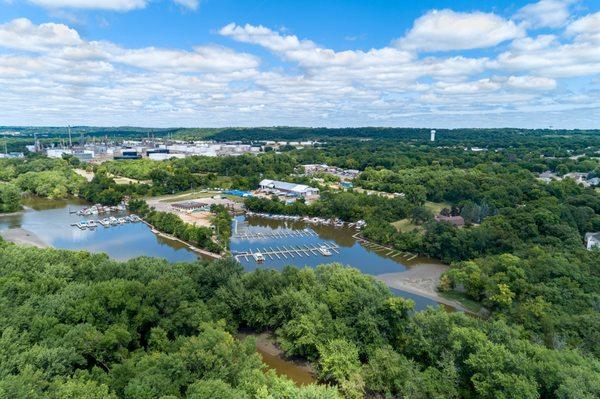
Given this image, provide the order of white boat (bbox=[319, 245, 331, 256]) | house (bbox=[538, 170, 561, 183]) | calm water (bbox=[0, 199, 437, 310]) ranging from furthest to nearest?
1. house (bbox=[538, 170, 561, 183])
2. white boat (bbox=[319, 245, 331, 256])
3. calm water (bbox=[0, 199, 437, 310])

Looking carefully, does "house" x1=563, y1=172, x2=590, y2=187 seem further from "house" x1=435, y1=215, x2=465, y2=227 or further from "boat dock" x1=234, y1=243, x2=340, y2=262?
"boat dock" x1=234, y1=243, x2=340, y2=262

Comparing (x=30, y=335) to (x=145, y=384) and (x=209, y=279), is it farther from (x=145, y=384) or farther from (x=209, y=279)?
(x=209, y=279)

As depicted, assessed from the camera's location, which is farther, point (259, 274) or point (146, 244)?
point (146, 244)

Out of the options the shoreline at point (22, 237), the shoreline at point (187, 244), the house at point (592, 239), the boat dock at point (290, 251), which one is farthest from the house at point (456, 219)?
the shoreline at point (22, 237)

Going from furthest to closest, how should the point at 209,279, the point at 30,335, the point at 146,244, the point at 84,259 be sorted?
1. the point at 146,244
2. the point at 84,259
3. the point at 209,279
4. the point at 30,335

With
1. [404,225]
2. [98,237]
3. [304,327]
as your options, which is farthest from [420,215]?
[98,237]

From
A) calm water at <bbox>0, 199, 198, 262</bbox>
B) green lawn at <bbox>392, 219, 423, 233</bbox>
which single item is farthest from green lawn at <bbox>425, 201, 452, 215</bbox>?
calm water at <bbox>0, 199, 198, 262</bbox>

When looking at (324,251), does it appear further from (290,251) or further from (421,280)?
(421,280)

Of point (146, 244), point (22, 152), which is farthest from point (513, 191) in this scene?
point (22, 152)
